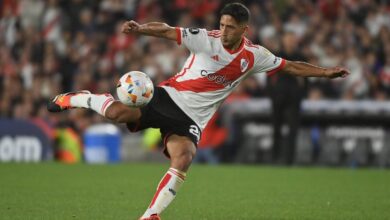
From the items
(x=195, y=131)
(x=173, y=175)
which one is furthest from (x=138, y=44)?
(x=173, y=175)

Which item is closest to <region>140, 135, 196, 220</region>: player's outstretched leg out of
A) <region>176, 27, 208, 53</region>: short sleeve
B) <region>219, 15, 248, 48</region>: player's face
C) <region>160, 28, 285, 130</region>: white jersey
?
<region>160, 28, 285, 130</region>: white jersey

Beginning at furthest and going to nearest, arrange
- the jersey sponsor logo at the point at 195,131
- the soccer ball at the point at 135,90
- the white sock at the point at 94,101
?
the white sock at the point at 94,101, the jersey sponsor logo at the point at 195,131, the soccer ball at the point at 135,90

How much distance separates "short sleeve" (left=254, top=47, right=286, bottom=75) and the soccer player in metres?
0.06

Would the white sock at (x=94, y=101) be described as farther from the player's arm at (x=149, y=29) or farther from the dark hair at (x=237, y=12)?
the dark hair at (x=237, y=12)

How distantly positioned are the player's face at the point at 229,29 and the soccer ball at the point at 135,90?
77 centimetres

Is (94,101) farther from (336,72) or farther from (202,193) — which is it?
(202,193)

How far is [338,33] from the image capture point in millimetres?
19234

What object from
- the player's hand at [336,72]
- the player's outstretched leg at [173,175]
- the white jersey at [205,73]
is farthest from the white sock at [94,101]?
the player's hand at [336,72]

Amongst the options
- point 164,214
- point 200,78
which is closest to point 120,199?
point 164,214

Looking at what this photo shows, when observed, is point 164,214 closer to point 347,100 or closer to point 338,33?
point 347,100

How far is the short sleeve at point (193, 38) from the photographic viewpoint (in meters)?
7.51

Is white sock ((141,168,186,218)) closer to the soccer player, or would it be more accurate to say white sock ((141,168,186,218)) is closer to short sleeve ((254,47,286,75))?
the soccer player

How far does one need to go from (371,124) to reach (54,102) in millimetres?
9628

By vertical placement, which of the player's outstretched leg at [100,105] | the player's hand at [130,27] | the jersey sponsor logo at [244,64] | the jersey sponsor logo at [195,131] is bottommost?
the jersey sponsor logo at [195,131]
